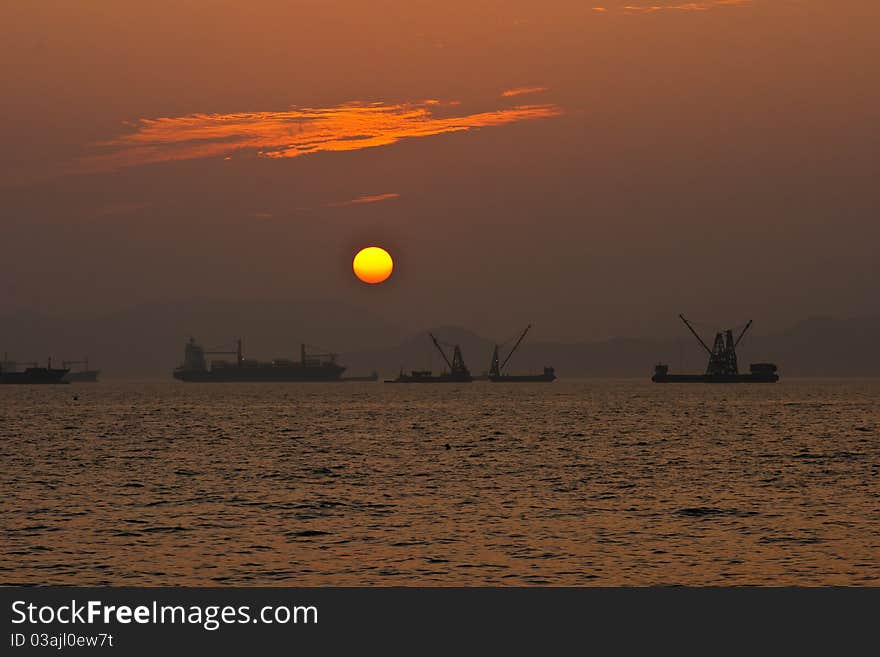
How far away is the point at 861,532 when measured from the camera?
4953 cm

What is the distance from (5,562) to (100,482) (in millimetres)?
33787

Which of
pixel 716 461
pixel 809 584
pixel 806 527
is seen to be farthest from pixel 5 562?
pixel 716 461

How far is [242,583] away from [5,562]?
1007 cm

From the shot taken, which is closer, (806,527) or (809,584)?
(809,584)

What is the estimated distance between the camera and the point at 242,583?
Result: 38.2m
